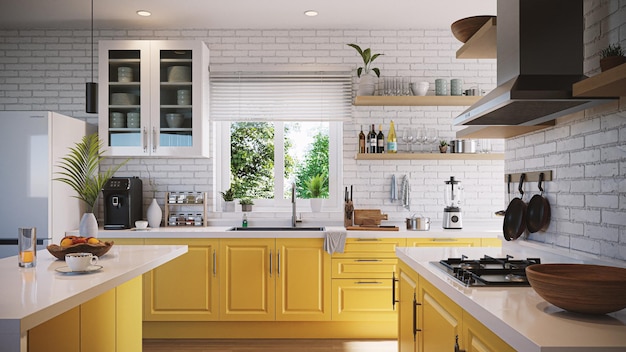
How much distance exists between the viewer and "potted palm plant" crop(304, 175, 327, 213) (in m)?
5.03

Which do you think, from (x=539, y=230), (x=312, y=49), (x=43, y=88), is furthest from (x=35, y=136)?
(x=539, y=230)

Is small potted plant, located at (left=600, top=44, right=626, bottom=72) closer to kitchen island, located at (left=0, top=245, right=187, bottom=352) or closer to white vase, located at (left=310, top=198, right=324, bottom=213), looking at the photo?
kitchen island, located at (left=0, top=245, right=187, bottom=352)

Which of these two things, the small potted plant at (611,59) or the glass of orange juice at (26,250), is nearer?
the small potted plant at (611,59)

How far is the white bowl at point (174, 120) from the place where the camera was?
475cm

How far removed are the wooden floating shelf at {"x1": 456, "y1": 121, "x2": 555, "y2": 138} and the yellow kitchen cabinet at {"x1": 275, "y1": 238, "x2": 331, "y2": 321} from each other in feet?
6.09

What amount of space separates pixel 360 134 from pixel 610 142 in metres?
2.97

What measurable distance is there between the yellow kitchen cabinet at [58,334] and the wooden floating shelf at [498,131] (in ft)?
7.11

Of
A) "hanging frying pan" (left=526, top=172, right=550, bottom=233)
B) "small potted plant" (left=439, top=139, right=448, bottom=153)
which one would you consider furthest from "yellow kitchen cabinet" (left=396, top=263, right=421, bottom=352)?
"small potted plant" (left=439, top=139, right=448, bottom=153)

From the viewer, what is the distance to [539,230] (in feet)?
8.89

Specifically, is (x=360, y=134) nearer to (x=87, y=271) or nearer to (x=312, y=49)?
(x=312, y=49)

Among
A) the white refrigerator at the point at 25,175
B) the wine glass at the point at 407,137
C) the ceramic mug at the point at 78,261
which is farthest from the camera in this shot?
the wine glass at the point at 407,137

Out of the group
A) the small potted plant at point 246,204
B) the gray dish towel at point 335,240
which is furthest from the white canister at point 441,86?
the small potted plant at point 246,204

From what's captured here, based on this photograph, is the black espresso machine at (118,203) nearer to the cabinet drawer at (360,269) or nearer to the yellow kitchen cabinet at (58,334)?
the cabinet drawer at (360,269)

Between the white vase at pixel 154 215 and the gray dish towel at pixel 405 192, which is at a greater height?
the gray dish towel at pixel 405 192
